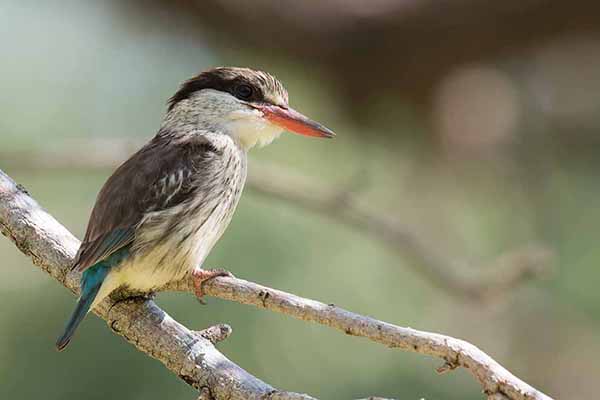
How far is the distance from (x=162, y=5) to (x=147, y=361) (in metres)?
1.66

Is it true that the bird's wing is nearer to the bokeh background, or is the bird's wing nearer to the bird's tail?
the bird's tail

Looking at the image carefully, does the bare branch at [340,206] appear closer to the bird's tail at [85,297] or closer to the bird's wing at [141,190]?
the bird's wing at [141,190]

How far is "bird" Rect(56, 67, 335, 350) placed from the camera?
2.74 meters

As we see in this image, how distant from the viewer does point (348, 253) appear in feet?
16.0

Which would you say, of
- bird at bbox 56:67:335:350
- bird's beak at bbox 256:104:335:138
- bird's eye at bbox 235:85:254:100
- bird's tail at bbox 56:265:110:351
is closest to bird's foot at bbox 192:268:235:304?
bird at bbox 56:67:335:350

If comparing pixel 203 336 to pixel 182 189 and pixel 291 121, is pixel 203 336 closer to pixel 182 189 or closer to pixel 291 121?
pixel 182 189

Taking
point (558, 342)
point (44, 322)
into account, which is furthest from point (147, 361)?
point (558, 342)

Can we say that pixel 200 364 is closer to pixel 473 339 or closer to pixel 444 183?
pixel 473 339

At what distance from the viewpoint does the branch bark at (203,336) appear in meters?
2.02

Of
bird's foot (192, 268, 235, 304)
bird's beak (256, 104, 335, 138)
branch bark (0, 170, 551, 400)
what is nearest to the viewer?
branch bark (0, 170, 551, 400)

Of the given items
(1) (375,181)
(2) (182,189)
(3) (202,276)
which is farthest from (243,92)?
(1) (375,181)

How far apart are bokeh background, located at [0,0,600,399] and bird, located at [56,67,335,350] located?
841mm

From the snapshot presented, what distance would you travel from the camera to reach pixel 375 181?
211 inches

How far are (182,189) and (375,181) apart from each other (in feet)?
8.09
